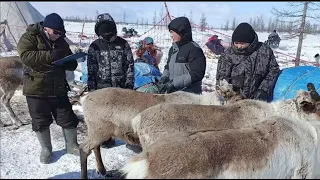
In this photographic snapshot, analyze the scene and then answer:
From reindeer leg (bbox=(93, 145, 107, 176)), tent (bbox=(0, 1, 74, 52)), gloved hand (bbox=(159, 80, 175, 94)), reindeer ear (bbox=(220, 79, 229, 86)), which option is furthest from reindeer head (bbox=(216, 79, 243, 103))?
tent (bbox=(0, 1, 74, 52))

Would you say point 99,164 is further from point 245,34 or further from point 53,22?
point 245,34

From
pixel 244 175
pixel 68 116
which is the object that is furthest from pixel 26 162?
pixel 244 175

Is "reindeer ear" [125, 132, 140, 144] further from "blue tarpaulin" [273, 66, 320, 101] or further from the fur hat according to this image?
"blue tarpaulin" [273, 66, 320, 101]

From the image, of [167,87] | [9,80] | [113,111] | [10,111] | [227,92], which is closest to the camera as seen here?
[113,111]

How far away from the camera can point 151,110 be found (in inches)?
137

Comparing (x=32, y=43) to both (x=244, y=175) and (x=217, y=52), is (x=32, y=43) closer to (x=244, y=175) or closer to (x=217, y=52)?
(x=244, y=175)

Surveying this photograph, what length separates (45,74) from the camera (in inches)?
168

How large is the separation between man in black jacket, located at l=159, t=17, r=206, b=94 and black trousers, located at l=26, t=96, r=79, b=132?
1460 mm

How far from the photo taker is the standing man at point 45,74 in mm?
4117

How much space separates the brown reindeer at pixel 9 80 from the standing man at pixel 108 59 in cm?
221

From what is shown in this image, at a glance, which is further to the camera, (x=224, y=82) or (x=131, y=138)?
(x=224, y=82)

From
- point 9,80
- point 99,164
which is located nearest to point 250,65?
point 99,164

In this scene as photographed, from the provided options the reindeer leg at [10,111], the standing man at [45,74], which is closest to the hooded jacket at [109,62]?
the standing man at [45,74]

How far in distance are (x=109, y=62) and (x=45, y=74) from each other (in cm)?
91
